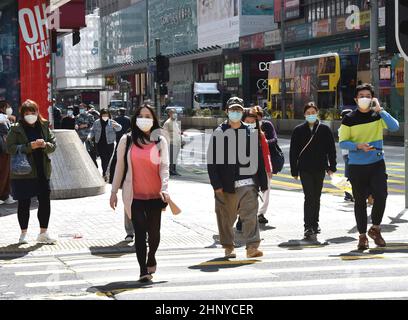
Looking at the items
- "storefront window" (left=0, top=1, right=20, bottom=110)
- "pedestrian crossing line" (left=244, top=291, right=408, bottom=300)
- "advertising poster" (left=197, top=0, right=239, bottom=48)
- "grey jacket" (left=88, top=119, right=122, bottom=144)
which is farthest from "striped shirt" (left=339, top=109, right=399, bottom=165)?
"advertising poster" (left=197, top=0, right=239, bottom=48)

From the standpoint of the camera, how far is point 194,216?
1305 centimetres

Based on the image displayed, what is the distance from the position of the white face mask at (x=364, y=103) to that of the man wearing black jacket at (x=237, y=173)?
1324 mm

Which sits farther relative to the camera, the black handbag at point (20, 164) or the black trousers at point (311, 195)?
the black trousers at point (311, 195)

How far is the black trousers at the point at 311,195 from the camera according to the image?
10.9 meters

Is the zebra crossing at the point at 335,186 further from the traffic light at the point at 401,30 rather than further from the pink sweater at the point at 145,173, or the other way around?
the traffic light at the point at 401,30

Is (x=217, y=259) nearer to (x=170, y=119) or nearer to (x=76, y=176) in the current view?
(x=76, y=176)

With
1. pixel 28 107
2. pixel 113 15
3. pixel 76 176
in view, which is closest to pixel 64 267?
pixel 28 107

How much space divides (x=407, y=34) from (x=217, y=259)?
345 cm

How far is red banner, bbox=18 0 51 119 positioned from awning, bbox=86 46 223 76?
6848 centimetres

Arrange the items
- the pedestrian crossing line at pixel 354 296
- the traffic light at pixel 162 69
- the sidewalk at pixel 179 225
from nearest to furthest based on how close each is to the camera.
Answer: the pedestrian crossing line at pixel 354 296 < the sidewalk at pixel 179 225 < the traffic light at pixel 162 69

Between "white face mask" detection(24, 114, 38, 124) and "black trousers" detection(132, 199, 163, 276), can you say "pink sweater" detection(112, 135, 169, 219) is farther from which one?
"white face mask" detection(24, 114, 38, 124)

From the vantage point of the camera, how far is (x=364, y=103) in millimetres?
9938

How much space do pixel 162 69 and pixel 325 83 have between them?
75.6 feet

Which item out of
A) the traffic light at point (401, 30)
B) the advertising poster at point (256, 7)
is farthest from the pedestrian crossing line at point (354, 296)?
the advertising poster at point (256, 7)
